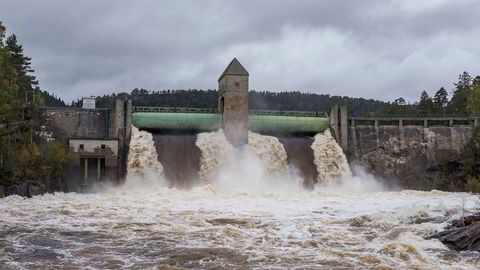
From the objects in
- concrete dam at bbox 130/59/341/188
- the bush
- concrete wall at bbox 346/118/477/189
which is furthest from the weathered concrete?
the bush

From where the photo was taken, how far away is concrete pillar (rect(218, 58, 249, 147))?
39594 millimetres

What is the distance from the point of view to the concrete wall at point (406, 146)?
4228 centimetres

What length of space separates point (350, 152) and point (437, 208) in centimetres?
1989

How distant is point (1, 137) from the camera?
3206 cm

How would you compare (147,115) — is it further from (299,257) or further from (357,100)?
(357,100)

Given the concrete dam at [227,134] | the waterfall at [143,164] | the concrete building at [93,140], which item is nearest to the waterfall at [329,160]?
the concrete dam at [227,134]

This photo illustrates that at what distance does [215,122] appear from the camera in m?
40.0

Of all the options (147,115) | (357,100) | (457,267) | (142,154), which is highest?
(357,100)

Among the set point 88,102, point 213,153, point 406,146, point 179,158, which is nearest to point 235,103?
point 213,153

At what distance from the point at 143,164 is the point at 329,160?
12555 mm

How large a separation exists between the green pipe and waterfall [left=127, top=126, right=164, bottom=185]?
2.06 m

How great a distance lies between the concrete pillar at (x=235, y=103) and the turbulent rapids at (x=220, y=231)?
5.79 m

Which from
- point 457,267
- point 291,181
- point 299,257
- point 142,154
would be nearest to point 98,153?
point 142,154

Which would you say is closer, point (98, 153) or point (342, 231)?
point (342, 231)
